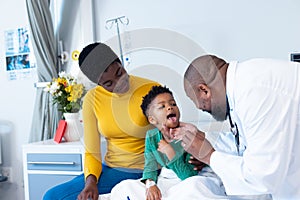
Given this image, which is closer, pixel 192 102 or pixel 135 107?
pixel 192 102

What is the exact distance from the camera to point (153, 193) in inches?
48.1

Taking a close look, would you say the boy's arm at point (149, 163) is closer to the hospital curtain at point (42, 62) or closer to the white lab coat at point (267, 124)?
the white lab coat at point (267, 124)

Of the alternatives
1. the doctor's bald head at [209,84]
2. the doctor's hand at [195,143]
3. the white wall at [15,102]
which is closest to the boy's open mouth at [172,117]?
the doctor's hand at [195,143]

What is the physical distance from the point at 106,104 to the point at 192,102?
50 cm

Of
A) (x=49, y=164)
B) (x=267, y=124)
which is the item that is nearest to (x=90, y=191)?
(x=49, y=164)

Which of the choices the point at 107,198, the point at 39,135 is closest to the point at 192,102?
the point at 107,198

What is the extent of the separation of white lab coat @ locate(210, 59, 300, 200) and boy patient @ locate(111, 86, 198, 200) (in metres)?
0.28

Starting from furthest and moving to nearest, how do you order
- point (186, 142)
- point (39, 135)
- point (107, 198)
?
point (39, 135)
point (107, 198)
point (186, 142)

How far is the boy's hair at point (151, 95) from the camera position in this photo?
138cm

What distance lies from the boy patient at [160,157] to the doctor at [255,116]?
0.17m

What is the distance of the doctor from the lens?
942 millimetres

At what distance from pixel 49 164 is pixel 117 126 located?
0.65 meters

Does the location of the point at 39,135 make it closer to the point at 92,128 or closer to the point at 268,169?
the point at 92,128

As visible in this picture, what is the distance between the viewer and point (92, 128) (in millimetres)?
1578
